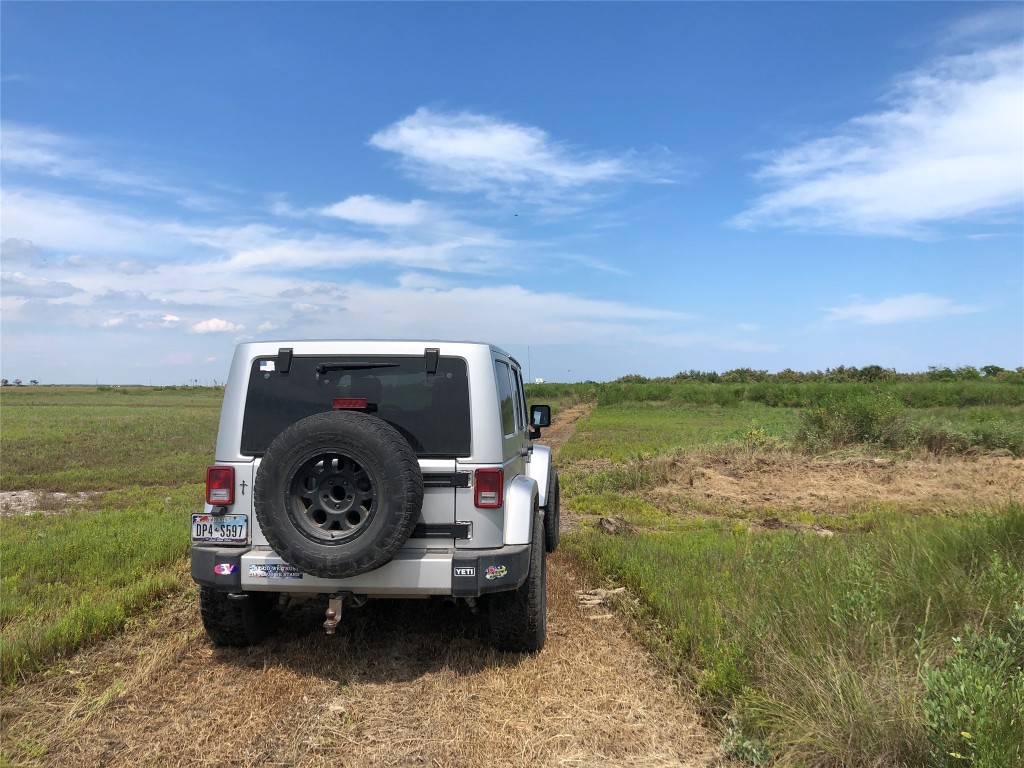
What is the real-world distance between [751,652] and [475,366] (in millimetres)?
2402

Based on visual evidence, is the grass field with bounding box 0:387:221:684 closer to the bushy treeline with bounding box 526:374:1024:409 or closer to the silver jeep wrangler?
the silver jeep wrangler

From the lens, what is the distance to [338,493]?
432 cm

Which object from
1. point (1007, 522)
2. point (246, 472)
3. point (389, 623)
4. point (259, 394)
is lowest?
point (389, 623)

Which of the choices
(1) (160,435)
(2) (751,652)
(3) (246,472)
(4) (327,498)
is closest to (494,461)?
(4) (327,498)

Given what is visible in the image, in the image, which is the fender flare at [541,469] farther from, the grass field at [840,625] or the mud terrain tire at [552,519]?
the grass field at [840,625]

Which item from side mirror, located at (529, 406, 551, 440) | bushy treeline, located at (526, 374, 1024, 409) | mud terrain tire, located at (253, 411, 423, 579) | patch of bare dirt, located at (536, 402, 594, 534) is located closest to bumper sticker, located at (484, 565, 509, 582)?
mud terrain tire, located at (253, 411, 423, 579)

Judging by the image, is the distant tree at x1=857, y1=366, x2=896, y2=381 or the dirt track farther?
the distant tree at x1=857, y1=366, x2=896, y2=381

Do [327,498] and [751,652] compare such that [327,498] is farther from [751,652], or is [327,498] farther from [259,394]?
[751,652]

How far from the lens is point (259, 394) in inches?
184

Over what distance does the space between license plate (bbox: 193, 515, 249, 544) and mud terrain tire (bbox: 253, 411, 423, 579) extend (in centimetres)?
43

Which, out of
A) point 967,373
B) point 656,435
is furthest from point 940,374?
point 656,435

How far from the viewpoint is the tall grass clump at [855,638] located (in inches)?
125

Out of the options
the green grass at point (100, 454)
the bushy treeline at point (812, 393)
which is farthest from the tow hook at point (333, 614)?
the bushy treeline at point (812, 393)

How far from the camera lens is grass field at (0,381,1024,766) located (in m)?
3.33
